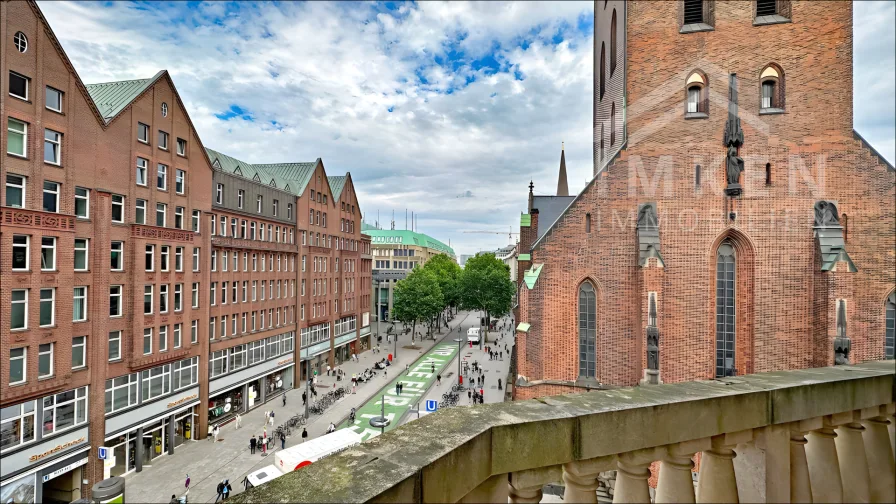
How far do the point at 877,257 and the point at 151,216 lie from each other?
31418 millimetres

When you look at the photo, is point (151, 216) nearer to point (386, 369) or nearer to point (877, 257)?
point (386, 369)

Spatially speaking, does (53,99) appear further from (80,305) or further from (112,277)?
(80,305)

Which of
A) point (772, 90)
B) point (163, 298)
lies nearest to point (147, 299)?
point (163, 298)

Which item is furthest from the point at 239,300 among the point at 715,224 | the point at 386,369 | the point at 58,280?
the point at 715,224

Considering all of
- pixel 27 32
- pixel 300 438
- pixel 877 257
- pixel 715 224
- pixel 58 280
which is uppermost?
pixel 27 32

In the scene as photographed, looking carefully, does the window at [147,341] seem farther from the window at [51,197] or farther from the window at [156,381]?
the window at [51,197]

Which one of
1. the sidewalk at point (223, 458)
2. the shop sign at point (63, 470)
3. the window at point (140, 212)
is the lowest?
the sidewalk at point (223, 458)

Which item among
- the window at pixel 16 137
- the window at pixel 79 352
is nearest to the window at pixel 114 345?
the window at pixel 79 352

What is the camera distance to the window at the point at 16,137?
1590cm

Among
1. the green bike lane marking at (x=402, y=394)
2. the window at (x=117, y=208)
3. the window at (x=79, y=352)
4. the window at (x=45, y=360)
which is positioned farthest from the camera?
the green bike lane marking at (x=402, y=394)

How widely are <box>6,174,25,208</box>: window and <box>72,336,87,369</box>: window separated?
580 centimetres

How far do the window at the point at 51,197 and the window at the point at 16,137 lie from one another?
1.41 metres

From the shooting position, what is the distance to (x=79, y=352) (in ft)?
60.6

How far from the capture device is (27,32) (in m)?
16.4
